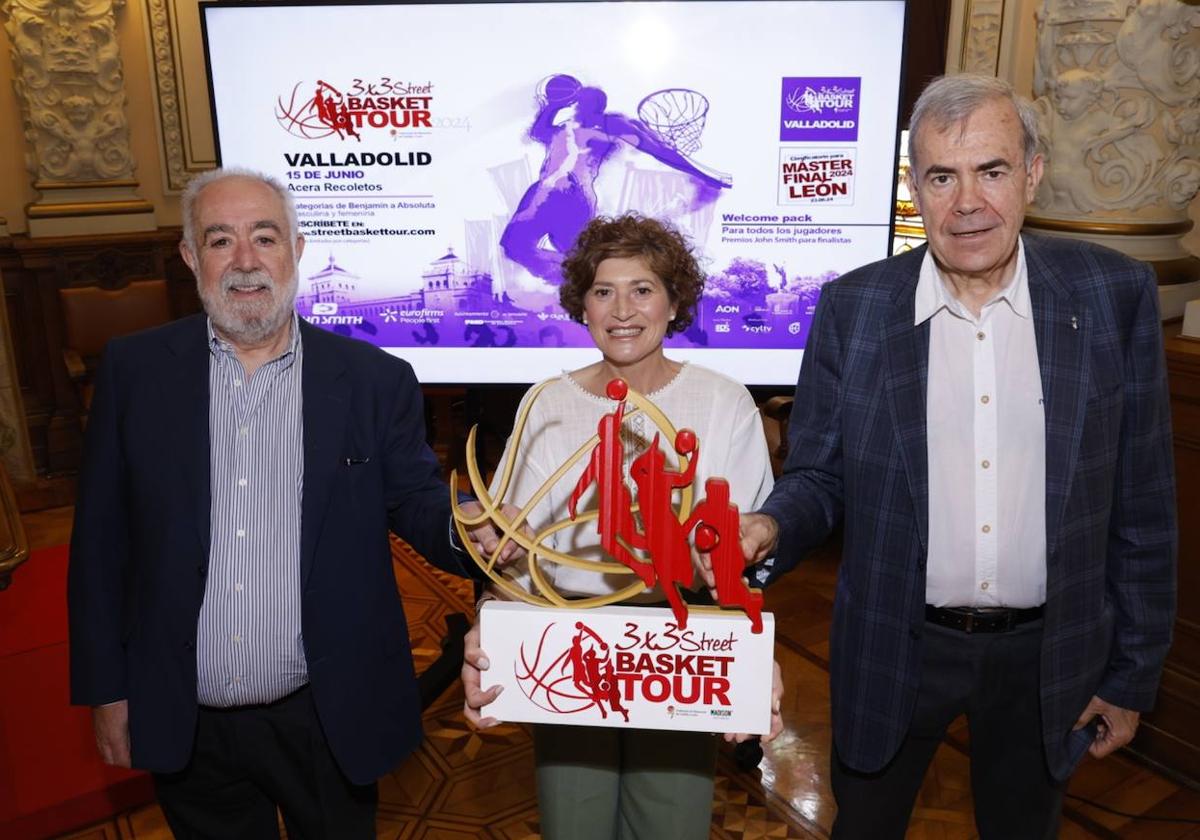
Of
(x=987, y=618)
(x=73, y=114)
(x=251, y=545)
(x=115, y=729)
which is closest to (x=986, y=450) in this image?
(x=987, y=618)

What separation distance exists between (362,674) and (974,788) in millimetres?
1184

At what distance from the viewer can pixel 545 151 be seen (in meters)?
2.60

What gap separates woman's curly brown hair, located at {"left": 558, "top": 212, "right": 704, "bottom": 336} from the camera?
5.79ft

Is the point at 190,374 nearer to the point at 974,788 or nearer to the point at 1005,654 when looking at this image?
the point at 1005,654

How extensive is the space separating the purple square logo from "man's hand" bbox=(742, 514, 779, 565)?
58.4 inches

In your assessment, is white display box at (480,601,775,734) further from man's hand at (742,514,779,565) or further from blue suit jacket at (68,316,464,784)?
blue suit jacket at (68,316,464,784)

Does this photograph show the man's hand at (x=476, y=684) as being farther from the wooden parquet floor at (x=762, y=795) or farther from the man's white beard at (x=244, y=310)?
the wooden parquet floor at (x=762, y=795)

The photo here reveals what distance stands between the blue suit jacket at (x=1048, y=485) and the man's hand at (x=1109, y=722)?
21 millimetres

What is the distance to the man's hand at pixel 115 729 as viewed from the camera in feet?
5.52

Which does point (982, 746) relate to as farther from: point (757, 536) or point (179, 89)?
point (179, 89)

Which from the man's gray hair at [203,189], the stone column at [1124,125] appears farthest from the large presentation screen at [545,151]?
the man's gray hair at [203,189]

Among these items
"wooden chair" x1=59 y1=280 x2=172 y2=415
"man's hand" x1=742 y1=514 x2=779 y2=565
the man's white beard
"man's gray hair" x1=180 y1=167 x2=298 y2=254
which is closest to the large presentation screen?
"man's gray hair" x1=180 y1=167 x2=298 y2=254

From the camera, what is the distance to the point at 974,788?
1.78m

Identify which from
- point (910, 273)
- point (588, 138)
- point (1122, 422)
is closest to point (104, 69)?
point (588, 138)
